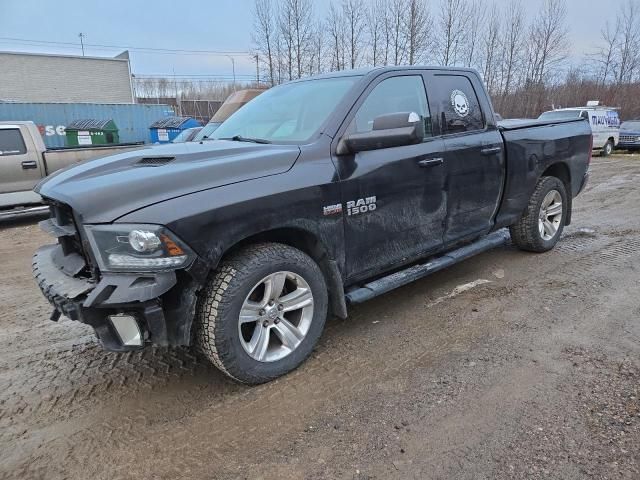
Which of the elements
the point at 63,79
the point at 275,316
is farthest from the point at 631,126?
the point at 63,79

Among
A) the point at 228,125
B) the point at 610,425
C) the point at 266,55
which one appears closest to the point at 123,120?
the point at 266,55

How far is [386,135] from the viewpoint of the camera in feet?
9.57

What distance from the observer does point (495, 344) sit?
3340 mm

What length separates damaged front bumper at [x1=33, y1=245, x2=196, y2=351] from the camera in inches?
91.4

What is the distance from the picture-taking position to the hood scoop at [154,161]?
110 inches

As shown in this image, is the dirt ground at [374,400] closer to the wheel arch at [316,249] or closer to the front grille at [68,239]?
the wheel arch at [316,249]

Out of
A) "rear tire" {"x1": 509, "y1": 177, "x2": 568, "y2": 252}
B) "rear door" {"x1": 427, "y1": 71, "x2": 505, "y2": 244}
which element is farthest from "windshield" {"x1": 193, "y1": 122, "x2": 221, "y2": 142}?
"rear tire" {"x1": 509, "y1": 177, "x2": 568, "y2": 252}

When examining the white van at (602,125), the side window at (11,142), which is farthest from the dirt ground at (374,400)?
the white van at (602,125)

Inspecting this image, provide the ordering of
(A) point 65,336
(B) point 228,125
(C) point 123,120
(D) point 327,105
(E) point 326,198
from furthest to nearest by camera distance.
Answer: (C) point 123,120 < (B) point 228,125 < (A) point 65,336 < (D) point 327,105 < (E) point 326,198

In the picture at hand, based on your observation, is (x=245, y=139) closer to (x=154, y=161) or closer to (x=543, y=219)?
(x=154, y=161)

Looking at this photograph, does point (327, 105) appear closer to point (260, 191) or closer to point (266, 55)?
point (260, 191)

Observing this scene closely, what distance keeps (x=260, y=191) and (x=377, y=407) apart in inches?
56.3

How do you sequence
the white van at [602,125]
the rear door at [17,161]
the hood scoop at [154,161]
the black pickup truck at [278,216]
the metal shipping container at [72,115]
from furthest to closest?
the metal shipping container at [72,115]
the white van at [602,125]
the rear door at [17,161]
the hood scoop at [154,161]
the black pickup truck at [278,216]

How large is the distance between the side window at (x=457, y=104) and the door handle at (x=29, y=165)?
25.6 ft
